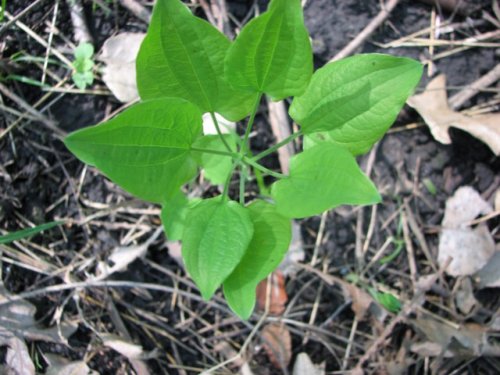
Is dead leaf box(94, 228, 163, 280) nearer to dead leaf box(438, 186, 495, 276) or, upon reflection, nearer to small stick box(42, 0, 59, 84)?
small stick box(42, 0, 59, 84)

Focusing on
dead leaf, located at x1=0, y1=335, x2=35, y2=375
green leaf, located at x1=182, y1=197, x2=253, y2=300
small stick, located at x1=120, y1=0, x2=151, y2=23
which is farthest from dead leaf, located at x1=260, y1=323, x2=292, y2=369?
small stick, located at x1=120, y1=0, x2=151, y2=23

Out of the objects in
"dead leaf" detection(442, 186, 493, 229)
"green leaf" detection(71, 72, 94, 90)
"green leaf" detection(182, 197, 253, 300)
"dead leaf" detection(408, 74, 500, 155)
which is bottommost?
"dead leaf" detection(442, 186, 493, 229)

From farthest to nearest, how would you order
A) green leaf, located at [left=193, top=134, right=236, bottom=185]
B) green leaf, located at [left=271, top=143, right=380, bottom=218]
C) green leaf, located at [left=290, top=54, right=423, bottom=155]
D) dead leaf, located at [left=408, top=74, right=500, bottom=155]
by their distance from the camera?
dead leaf, located at [left=408, top=74, right=500, bottom=155], green leaf, located at [left=193, top=134, right=236, bottom=185], green leaf, located at [left=290, top=54, right=423, bottom=155], green leaf, located at [left=271, top=143, right=380, bottom=218]

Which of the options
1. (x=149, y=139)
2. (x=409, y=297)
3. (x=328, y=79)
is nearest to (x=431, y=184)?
(x=409, y=297)

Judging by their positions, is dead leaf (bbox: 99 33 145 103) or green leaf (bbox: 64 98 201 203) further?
dead leaf (bbox: 99 33 145 103)

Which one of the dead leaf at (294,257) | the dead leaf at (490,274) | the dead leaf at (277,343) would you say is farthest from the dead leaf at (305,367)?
the dead leaf at (490,274)
